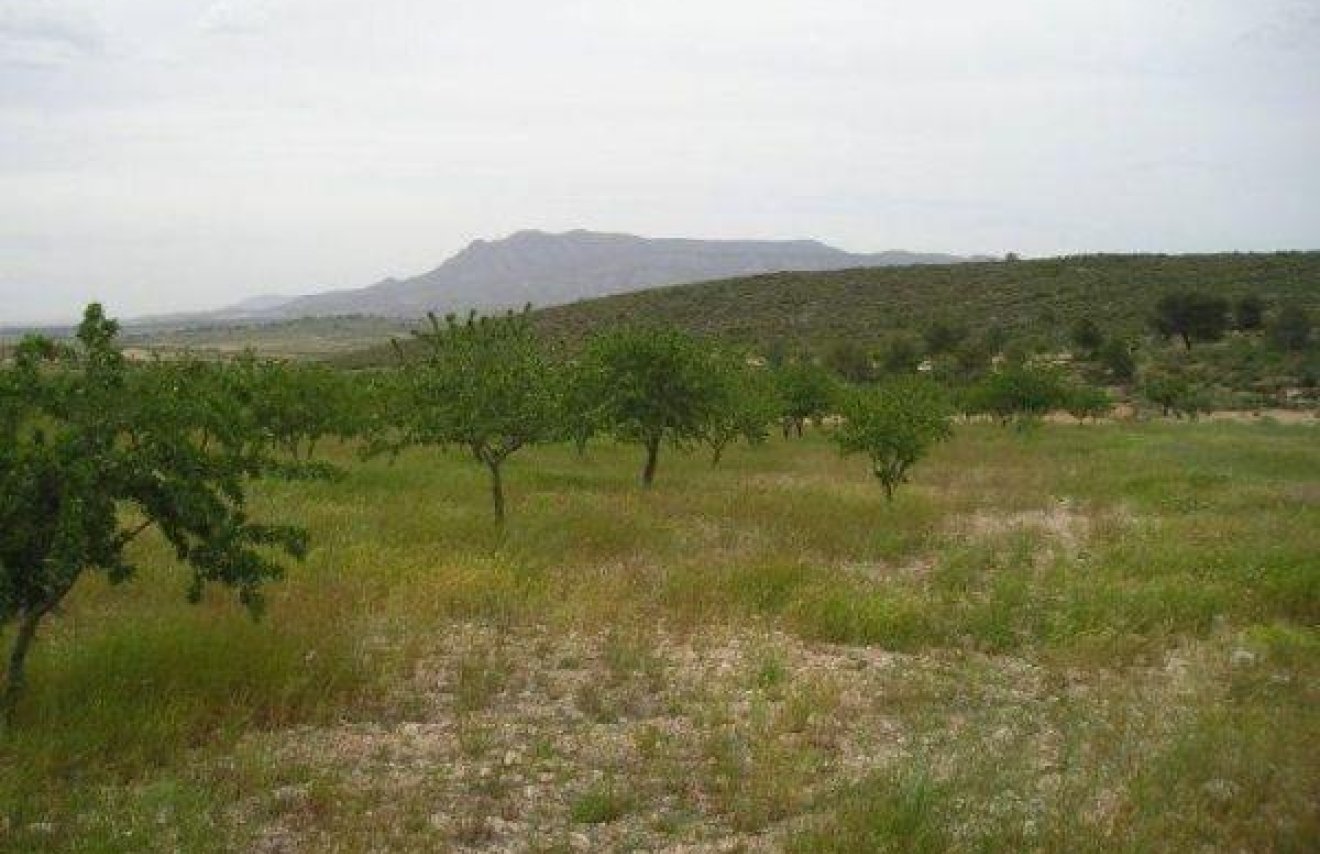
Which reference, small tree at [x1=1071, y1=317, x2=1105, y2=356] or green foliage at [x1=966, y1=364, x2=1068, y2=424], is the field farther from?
small tree at [x1=1071, y1=317, x2=1105, y2=356]

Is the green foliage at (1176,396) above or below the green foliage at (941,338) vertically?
below

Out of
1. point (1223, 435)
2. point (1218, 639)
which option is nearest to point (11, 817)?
point (1218, 639)

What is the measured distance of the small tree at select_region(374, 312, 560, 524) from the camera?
1808 cm

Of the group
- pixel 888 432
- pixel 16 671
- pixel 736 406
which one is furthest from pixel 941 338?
pixel 16 671

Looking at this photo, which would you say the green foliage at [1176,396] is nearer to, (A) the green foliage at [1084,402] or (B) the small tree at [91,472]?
(A) the green foliage at [1084,402]

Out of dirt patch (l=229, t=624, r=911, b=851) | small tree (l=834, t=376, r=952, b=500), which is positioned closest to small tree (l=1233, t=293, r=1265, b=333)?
small tree (l=834, t=376, r=952, b=500)

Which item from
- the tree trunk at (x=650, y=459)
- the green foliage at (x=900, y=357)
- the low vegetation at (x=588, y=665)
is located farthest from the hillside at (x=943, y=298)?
the low vegetation at (x=588, y=665)

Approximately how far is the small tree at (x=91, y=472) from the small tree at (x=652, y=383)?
16.4 metres

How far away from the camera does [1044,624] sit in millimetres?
13625

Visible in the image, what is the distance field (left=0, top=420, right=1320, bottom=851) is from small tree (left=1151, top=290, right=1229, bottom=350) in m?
50.9

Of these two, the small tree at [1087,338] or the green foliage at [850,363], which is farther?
the small tree at [1087,338]

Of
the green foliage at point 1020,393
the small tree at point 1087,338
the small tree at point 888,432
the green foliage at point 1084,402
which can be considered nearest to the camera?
the small tree at point 888,432

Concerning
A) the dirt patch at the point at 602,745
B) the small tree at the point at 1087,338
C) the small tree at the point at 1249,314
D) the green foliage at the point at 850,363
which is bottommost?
the dirt patch at the point at 602,745

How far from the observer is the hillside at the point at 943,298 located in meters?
75.8
